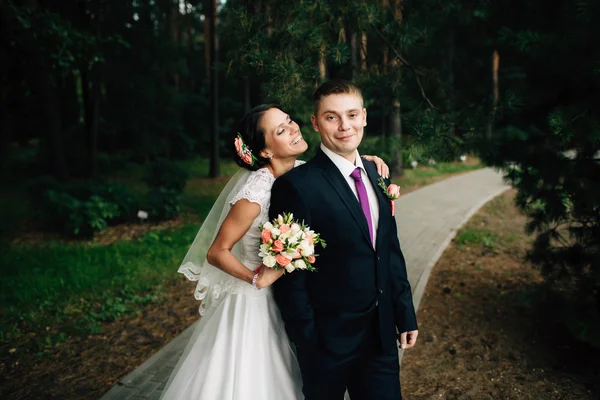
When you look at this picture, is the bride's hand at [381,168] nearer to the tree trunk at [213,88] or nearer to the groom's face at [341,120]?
the groom's face at [341,120]

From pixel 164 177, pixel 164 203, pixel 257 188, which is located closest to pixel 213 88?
pixel 164 177

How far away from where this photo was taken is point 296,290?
234 cm

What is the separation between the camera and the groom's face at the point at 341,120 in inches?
93.3

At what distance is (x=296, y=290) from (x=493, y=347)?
2786mm

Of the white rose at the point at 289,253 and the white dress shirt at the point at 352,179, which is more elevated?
the white dress shirt at the point at 352,179

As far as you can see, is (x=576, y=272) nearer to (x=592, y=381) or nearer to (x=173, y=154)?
(x=592, y=381)

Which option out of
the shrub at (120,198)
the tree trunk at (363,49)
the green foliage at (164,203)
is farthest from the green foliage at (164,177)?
the tree trunk at (363,49)

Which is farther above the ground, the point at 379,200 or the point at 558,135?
the point at 558,135

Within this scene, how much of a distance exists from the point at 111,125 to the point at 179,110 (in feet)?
10.1

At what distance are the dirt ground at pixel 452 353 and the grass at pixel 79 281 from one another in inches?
9.1

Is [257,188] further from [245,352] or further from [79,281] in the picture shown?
[79,281]

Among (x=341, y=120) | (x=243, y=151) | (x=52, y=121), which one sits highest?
(x=52, y=121)

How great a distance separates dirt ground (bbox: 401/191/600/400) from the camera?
3682 millimetres

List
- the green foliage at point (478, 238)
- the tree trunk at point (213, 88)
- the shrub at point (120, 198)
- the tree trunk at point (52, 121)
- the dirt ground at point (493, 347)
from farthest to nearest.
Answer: the tree trunk at point (213, 88), the tree trunk at point (52, 121), the shrub at point (120, 198), the green foliage at point (478, 238), the dirt ground at point (493, 347)
